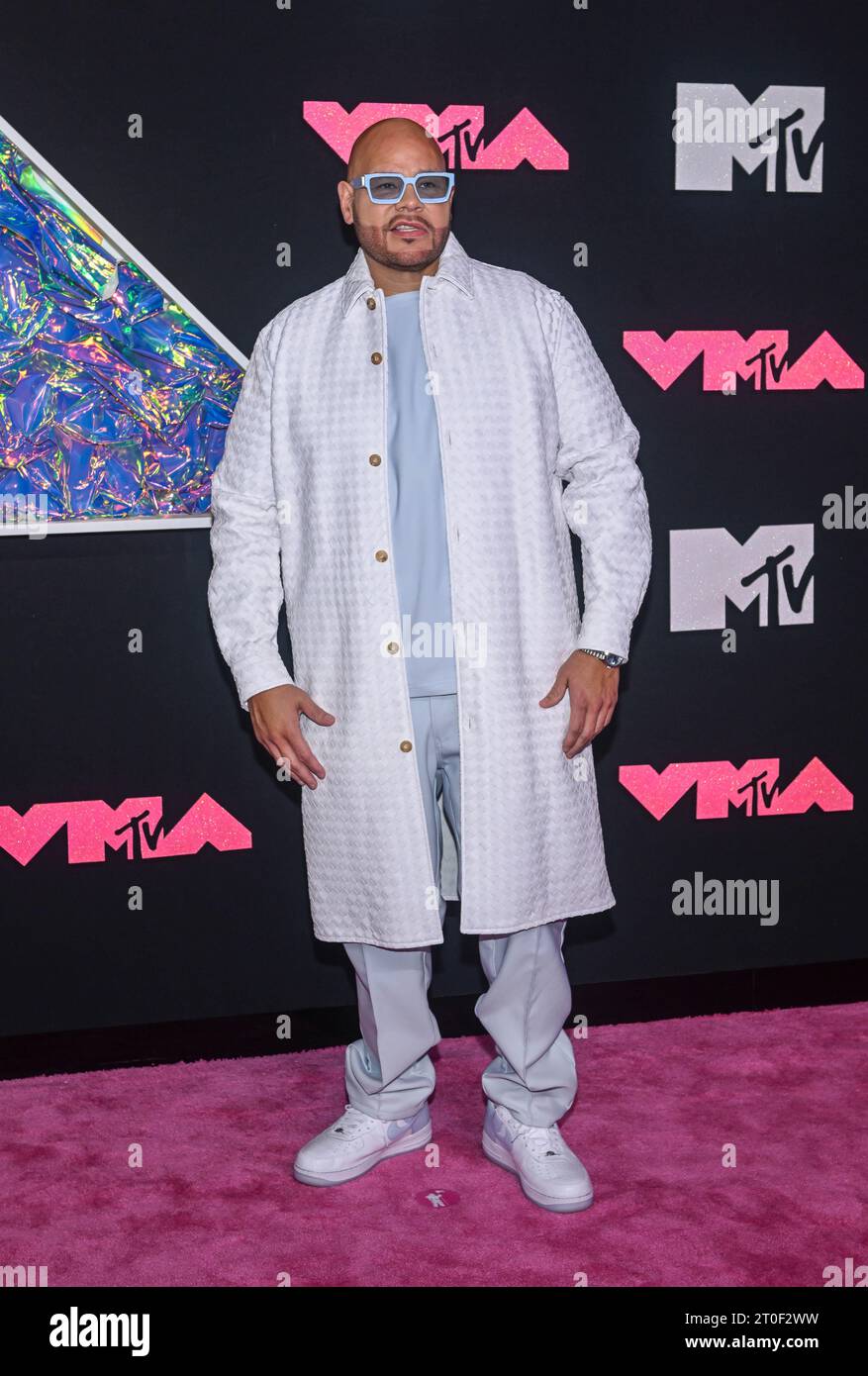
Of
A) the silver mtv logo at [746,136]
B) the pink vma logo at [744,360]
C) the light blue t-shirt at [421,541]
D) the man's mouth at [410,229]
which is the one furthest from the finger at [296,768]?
the silver mtv logo at [746,136]

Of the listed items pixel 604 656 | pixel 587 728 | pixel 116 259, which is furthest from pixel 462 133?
pixel 587 728

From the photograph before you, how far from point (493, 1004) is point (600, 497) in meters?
0.94

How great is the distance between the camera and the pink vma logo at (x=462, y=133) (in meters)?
2.98

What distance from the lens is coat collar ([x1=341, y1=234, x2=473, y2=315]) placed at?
2535 millimetres

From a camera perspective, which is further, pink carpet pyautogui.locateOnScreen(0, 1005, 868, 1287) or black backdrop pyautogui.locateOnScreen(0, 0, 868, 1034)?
black backdrop pyautogui.locateOnScreen(0, 0, 868, 1034)

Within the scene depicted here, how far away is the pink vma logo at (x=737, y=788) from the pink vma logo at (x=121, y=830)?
0.93 metres

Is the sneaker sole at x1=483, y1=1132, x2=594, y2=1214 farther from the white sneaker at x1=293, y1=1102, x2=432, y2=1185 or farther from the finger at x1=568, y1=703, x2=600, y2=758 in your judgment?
the finger at x1=568, y1=703, x2=600, y2=758

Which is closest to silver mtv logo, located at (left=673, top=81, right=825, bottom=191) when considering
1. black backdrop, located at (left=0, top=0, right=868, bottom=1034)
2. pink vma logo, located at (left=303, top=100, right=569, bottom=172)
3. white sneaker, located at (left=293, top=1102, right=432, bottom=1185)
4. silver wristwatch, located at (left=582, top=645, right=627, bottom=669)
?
black backdrop, located at (left=0, top=0, right=868, bottom=1034)

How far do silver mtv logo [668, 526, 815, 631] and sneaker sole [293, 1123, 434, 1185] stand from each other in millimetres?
1308

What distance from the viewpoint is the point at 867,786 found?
3.45m

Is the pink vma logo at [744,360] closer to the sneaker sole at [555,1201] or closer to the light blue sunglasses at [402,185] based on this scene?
the light blue sunglasses at [402,185]

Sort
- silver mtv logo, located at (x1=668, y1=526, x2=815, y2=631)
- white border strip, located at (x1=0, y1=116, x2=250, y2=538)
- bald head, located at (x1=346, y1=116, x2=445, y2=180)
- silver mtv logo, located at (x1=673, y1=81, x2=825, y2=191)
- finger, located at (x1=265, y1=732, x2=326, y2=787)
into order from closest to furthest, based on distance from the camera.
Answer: bald head, located at (x1=346, y1=116, x2=445, y2=180) → finger, located at (x1=265, y1=732, x2=326, y2=787) → white border strip, located at (x1=0, y1=116, x2=250, y2=538) → silver mtv logo, located at (x1=673, y1=81, x2=825, y2=191) → silver mtv logo, located at (x1=668, y1=526, x2=815, y2=631)

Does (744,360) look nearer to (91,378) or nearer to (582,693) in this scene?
(582,693)

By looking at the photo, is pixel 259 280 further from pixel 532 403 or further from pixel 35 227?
pixel 532 403
